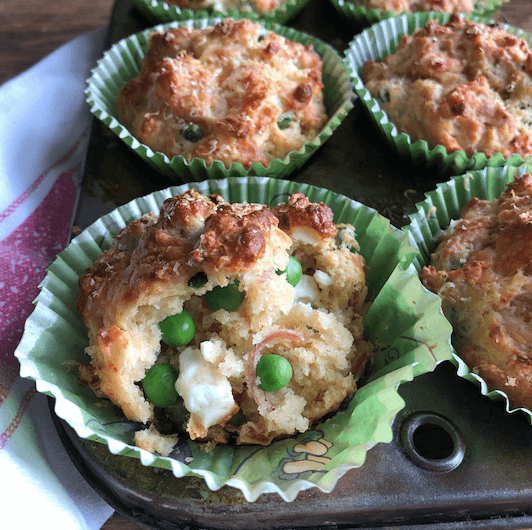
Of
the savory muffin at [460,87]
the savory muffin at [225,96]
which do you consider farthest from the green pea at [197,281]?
the savory muffin at [460,87]

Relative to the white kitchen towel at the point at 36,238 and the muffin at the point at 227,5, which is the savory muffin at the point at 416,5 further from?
the white kitchen towel at the point at 36,238

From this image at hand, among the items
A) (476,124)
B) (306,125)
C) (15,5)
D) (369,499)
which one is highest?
(15,5)

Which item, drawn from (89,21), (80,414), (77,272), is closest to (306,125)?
(77,272)

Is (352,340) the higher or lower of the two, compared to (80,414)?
lower

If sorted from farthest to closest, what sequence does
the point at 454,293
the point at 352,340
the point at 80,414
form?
the point at 454,293
the point at 352,340
the point at 80,414

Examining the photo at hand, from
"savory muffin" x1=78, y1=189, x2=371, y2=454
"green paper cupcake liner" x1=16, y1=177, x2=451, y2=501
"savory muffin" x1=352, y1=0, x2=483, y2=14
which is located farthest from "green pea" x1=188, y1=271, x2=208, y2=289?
"savory muffin" x1=352, y1=0, x2=483, y2=14

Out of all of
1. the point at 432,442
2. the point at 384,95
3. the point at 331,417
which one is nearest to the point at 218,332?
the point at 331,417

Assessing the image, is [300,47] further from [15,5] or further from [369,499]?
[15,5]
